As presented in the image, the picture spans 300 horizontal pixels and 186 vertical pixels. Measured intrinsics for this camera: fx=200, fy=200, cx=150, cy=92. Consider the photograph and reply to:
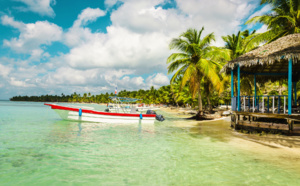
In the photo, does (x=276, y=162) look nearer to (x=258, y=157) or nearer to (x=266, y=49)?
(x=258, y=157)

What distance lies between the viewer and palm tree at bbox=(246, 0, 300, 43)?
14.3 meters

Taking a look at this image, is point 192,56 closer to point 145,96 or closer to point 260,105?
point 260,105

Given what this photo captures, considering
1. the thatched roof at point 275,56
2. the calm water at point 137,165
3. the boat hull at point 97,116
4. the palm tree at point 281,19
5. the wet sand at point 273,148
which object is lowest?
the calm water at point 137,165

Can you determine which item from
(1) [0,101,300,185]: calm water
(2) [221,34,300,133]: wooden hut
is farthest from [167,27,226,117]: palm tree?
(1) [0,101,300,185]: calm water

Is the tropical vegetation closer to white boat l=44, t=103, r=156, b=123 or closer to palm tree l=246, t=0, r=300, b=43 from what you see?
palm tree l=246, t=0, r=300, b=43

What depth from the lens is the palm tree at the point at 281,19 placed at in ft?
46.9

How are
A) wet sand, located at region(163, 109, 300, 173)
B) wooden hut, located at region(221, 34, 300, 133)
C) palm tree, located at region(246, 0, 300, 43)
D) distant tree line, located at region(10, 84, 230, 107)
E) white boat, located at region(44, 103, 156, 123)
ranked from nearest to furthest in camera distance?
wet sand, located at region(163, 109, 300, 173), wooden hut, located at region(221, 34, 300, 133), palm tree, located at region(246, 0, 300, 43), white boat, located at region(44, 103, 156, 123), distant tree line, located at region(10, 84, 230, 107)

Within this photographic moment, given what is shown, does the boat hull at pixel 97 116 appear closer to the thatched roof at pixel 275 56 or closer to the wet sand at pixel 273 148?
the thatched roof at pixel 275 56

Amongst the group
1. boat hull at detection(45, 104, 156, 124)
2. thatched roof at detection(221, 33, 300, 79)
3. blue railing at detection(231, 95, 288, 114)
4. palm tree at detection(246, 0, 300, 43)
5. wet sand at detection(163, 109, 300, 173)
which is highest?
palm tree at detection(246, 0, 300, 43)

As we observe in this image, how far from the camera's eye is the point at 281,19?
14.7m

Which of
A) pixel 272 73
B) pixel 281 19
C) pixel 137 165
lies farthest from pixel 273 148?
pixel 281 19

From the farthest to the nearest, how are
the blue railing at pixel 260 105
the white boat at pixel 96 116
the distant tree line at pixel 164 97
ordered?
1. the distant tree line at pixel 164 97
2. the white boat at pixel 96 116
3. the blue railing at pixel 260 105

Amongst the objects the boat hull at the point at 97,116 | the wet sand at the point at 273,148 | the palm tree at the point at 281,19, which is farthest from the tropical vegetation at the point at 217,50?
the wet sand at the point at 273,148

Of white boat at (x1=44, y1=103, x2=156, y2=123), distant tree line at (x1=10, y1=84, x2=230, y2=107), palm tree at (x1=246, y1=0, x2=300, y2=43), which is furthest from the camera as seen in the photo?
distant tree line at (x1=10, y1=84, x2=230, y2=107)
